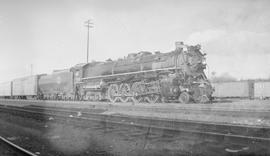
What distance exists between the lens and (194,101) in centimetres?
1839

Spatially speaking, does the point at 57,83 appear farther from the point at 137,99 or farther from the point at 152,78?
the point at 152,78

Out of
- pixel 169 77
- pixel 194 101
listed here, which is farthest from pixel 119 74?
pixel 194 101

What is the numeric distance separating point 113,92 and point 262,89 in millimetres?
16870

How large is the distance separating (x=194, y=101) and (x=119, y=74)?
242 inches

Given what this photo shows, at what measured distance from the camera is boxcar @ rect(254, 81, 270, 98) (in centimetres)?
2862

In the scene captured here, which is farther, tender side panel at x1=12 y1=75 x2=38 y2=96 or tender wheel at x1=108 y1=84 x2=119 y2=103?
tender side panel at x1=12 y1=75 x2=38 y2=96

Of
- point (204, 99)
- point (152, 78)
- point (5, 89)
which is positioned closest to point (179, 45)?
point (152, 78)

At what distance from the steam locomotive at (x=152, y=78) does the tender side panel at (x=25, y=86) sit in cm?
1291

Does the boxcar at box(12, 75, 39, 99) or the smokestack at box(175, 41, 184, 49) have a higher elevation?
the smokestack at box(175, 41, 184, 49)

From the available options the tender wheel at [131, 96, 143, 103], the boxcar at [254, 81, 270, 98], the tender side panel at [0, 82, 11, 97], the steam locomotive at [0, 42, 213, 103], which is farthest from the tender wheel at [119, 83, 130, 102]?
the tender side panel at [0, 82, 11, 97]

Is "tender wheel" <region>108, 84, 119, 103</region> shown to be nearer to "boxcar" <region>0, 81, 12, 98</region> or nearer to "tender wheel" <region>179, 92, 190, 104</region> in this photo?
"tender wheel" <region>179, 92, 190, 104</region>

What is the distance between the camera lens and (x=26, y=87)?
1510 inches

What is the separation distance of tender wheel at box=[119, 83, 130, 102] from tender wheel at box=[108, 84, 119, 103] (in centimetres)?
65

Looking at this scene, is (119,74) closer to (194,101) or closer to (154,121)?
(194,101)
